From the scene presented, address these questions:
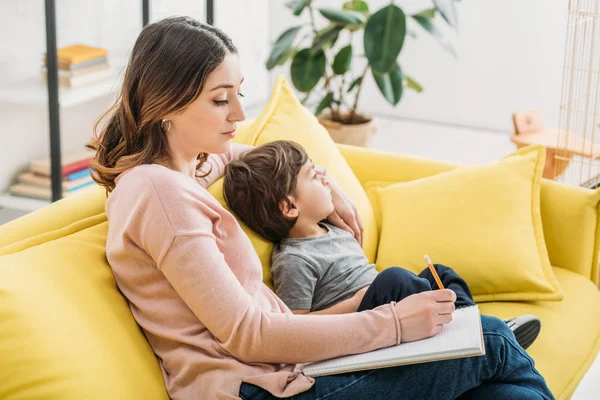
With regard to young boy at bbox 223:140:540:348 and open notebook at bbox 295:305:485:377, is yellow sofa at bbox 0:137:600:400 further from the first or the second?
open notebook at bbox 295:305:485:377

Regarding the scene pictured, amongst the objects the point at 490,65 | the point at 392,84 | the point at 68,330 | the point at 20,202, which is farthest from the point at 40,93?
the point at 490,65

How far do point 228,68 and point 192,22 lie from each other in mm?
112

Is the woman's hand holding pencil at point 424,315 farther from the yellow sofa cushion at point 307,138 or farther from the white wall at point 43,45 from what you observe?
the white wall at point 43,45

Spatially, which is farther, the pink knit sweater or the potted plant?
the potted plant

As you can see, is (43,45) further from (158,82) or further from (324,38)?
(158,82)

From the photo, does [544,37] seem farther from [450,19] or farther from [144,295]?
[144,295]

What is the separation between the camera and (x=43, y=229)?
1637 millimetres

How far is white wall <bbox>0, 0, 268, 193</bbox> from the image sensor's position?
340 centimetres

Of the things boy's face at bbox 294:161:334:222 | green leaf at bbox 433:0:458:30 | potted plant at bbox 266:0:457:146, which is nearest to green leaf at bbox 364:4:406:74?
potted plant at bbox 266:0:457:146

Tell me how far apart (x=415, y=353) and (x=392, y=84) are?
8.16 feet

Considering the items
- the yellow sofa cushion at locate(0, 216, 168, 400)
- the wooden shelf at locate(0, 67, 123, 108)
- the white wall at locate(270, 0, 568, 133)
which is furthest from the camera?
the white wall at locate(270, 0, 568, 133)

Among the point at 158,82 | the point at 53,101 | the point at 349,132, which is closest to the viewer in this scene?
the point at 158,82

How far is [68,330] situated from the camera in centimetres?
137

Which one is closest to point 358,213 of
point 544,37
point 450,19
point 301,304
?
point 301,304
